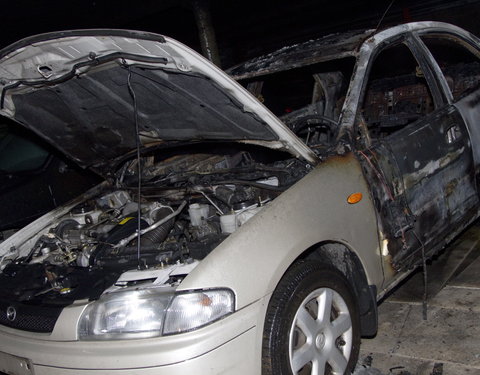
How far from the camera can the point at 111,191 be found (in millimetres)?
3514

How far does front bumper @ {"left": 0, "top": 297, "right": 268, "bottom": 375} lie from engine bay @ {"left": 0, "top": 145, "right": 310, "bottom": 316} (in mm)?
242

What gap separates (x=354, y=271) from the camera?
8.73ft

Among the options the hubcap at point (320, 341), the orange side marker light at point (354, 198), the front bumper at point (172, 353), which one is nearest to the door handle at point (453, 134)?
the orange side marker light at point (354, 198)

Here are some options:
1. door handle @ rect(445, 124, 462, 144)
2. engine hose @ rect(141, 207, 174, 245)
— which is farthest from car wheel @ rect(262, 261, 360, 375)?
door handle @ rect(445, 124, 462, 144)

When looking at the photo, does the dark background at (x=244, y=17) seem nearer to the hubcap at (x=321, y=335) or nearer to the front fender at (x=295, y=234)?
the front fender at (x=295, y=234)

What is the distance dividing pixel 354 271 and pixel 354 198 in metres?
0.42

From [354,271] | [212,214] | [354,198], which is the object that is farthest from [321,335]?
[212,214]

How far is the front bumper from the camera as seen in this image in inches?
74.2

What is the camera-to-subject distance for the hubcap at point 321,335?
7.51 feet

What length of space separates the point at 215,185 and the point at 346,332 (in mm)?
1140

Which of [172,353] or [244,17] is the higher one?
[244,17]

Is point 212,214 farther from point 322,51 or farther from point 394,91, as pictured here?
point 394,91

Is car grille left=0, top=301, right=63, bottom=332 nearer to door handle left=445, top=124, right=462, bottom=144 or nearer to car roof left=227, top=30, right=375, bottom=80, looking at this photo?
car roof left=227, top=30, right=375, bottom=80

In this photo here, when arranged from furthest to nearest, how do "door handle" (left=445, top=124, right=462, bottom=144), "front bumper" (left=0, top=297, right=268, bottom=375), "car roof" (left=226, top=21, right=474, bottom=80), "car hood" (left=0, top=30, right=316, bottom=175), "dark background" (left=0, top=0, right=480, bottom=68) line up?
"dark background" (left=0, top=0, right=480, bottom=68) < "door handle" (left=445, top=124, right=462, bottom=144) < "car roof" (left=226, top=21, right=474, bottom=80) < "car hood" (left=0, top=30, right=316, bottom=175) < "front bumper" (left=0, top=297, right=268, bottom=375)
